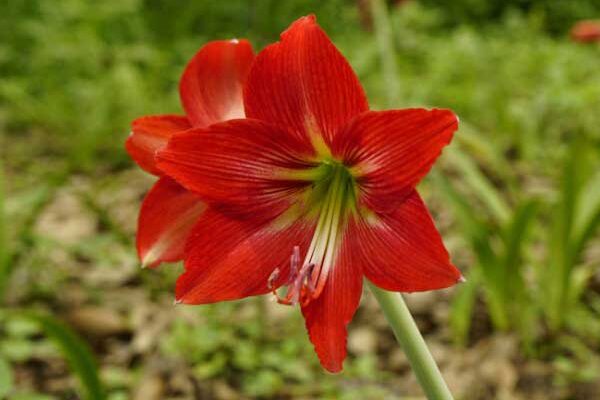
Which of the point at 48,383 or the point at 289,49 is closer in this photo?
the point at 289,49

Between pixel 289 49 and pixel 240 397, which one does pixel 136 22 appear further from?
pixel 289 49

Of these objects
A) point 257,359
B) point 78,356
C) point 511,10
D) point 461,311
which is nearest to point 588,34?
point 461,311

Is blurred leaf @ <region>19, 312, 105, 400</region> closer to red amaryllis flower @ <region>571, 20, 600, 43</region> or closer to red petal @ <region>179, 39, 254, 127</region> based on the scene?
red petal @ <region>179, 39, 254, 127</region>

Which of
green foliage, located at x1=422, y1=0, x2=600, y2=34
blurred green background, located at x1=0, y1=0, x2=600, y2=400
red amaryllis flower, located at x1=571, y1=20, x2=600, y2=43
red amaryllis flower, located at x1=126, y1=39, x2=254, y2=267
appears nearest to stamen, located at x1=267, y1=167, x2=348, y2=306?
red amaryllis flower, located at x1=126, y1=39, x2=254, y2=267

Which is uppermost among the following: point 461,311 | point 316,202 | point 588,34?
point 316,202

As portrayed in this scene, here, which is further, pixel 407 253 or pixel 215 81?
pixel 215 81


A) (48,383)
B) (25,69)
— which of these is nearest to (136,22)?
(25,69)

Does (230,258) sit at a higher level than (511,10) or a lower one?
higher

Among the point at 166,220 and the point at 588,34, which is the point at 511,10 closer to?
the point at 588,34
